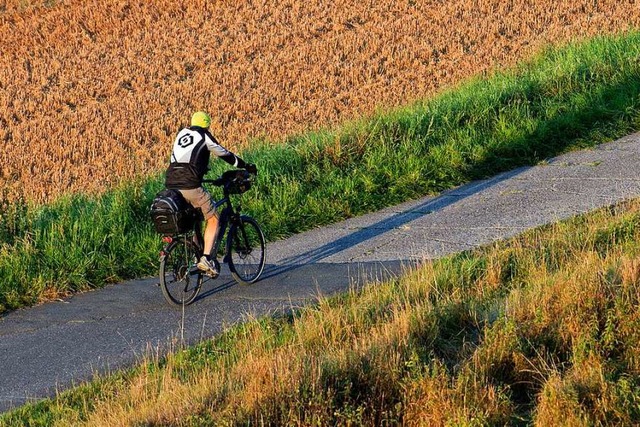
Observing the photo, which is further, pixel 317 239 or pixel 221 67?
pixel 221 67

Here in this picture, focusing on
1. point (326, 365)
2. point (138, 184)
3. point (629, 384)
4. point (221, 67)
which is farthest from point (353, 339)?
point (221, 67)

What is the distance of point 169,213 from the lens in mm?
9289

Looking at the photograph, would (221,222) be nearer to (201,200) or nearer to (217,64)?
(201,200)

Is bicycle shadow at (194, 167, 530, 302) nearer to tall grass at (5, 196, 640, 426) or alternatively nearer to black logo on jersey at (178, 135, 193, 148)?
black logo on jersey at (178, 135, 193, 148)

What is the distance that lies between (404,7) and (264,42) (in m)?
4.25

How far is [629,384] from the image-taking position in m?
5.94

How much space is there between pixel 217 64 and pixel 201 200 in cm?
1512

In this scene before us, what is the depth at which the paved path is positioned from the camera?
328 inches

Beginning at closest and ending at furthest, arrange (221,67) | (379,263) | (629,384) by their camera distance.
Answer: (629,384)
(379,263)
(221,67)

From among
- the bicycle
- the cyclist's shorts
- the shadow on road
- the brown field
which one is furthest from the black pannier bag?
the brown field

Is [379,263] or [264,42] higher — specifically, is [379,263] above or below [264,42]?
below

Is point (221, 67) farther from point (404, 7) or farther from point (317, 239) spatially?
point (317, 239)

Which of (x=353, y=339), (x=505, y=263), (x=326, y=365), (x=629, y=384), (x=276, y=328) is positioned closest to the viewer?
(x=629, y=384)

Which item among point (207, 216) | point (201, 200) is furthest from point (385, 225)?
point (201, 200)
